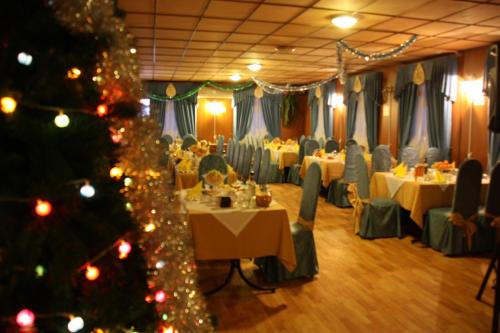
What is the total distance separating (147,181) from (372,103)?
8.75 meters

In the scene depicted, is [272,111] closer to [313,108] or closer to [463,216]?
[313,108]

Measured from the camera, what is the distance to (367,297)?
11.9 ft

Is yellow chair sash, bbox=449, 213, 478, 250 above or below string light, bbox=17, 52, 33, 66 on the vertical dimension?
below

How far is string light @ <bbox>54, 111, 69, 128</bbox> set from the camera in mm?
1032

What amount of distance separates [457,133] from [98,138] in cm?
723

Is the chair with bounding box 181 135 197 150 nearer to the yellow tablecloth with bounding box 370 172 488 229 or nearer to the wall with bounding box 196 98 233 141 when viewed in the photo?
the wall with bounding box 196 98 233 141

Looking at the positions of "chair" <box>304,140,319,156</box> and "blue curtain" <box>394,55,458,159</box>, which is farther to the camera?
"chair" <box>304,140,319,156</box>

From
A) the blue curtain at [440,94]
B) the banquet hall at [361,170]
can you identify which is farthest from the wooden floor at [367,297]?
the blue curtain at [440,94]

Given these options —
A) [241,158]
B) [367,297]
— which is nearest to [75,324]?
[367,297]

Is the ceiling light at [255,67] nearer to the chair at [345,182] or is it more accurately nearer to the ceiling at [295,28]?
the ceiling at [295,28]

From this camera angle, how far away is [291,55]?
24.0 feet

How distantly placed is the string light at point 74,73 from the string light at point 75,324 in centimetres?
62

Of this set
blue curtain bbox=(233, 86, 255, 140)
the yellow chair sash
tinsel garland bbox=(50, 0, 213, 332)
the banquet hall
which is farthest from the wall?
tinsel garland bbox=(50, 0, 213, 332)

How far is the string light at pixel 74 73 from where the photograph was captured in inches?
43.1
